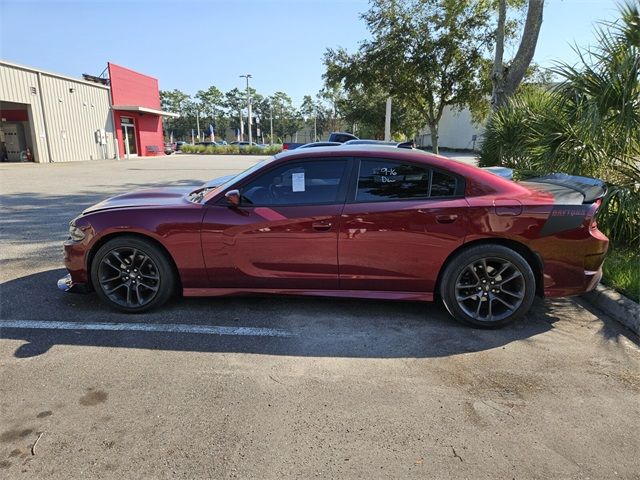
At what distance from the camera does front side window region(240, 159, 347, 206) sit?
392 centimetres

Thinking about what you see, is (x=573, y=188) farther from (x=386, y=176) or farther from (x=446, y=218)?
(x=386, y=176)

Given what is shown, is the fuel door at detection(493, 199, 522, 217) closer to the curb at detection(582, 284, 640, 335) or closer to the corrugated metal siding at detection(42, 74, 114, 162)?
the curb at detection(582, 284, 640, 335)

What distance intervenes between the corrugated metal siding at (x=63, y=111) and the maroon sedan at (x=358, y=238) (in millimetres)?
23660

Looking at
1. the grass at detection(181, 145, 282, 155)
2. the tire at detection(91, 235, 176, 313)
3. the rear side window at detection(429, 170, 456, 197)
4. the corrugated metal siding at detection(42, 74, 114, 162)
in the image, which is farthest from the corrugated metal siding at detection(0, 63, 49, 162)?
the rear side window at detection(429, 170, 456, 197)

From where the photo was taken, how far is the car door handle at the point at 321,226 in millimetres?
3791

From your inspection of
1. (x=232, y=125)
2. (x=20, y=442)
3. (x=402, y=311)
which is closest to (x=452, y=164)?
(x=402, y=311)

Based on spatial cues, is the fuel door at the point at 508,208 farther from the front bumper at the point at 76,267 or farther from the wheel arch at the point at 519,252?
the front bumper at the point at 76,267

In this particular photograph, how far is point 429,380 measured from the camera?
3.09 meters

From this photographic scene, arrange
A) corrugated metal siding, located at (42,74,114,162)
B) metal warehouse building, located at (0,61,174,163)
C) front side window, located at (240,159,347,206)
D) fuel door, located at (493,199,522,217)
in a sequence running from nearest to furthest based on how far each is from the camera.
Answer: fuel door, located at (493,199,522,217) < front side window, located at (240,159,347,206) < metal warehouse building, located at (0,61,174,163) < corrugated metal siding, located at (42,74,114,162)

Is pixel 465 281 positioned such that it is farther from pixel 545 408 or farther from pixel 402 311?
pixel 545 408

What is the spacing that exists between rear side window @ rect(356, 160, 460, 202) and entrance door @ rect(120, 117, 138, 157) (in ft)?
111

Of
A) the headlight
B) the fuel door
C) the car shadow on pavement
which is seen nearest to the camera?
the car shadow on pavement

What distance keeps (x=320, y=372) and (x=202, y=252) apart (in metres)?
1.55

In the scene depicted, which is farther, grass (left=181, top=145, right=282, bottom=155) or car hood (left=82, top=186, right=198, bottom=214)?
grass (left=181, top=145, right=282, bottom=155)
